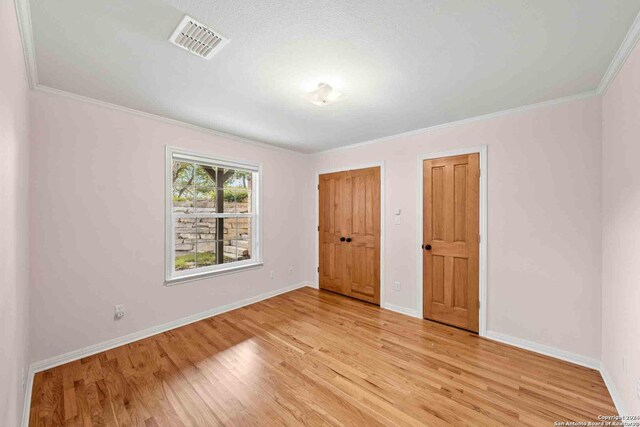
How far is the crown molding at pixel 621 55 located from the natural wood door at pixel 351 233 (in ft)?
7.28

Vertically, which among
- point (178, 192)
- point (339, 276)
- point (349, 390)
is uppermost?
point (178, 192)

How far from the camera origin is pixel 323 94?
206 cm

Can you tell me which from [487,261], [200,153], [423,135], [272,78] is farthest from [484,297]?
[200,153]

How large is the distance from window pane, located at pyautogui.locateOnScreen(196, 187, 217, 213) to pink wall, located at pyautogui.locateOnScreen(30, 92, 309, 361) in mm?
477

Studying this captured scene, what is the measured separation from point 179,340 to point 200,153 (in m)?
2.16

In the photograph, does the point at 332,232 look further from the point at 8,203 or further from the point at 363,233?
the point at 8,203

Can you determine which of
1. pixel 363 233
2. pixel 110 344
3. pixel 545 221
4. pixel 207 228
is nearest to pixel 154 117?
pixel 207 228

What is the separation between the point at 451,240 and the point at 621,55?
194 centimetres

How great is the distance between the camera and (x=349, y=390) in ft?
6.32

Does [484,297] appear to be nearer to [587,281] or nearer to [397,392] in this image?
[587,281]

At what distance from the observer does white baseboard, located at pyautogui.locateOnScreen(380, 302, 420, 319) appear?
328 centimetres

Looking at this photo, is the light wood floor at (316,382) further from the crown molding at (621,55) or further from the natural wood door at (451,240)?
the crown molding at (621,55)

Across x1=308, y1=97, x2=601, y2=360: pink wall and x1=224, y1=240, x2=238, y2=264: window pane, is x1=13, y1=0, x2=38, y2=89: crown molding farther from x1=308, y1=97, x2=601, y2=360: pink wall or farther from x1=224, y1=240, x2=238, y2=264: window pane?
x1=308, y1=97, x2=601, y2=360: pink wall

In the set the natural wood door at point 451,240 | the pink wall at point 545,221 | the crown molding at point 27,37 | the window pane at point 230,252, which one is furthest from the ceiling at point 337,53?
the window pane at point 230,252
